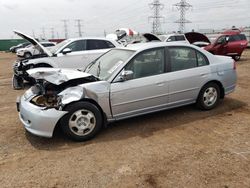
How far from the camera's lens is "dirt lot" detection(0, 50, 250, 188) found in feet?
10.3

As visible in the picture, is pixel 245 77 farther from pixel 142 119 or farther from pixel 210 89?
pixel 142 119

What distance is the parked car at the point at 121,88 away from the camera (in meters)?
4.14

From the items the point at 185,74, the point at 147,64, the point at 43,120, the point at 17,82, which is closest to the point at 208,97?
the point at 185,74

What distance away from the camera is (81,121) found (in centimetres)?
420

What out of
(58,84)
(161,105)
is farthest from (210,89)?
(58,84)

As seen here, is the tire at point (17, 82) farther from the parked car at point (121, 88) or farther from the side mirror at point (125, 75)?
the side mirror at point (125, 75)

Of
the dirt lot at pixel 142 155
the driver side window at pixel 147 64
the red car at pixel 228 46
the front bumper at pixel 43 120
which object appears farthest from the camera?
the red car at pixel 228 46

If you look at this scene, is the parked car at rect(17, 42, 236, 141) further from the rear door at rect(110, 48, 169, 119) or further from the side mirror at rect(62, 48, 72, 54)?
the side mirror at rect(62, 48, 72, 54)

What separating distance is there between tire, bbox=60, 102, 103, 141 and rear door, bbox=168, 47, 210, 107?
1569 mm

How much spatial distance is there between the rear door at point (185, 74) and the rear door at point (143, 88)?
0.17m

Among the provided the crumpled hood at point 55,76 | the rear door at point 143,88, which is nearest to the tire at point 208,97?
the rear door at point 143,88

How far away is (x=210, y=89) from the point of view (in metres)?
5.47

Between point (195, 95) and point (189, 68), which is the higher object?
point (189, 68)

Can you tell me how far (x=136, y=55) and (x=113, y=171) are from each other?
2.21 metres
